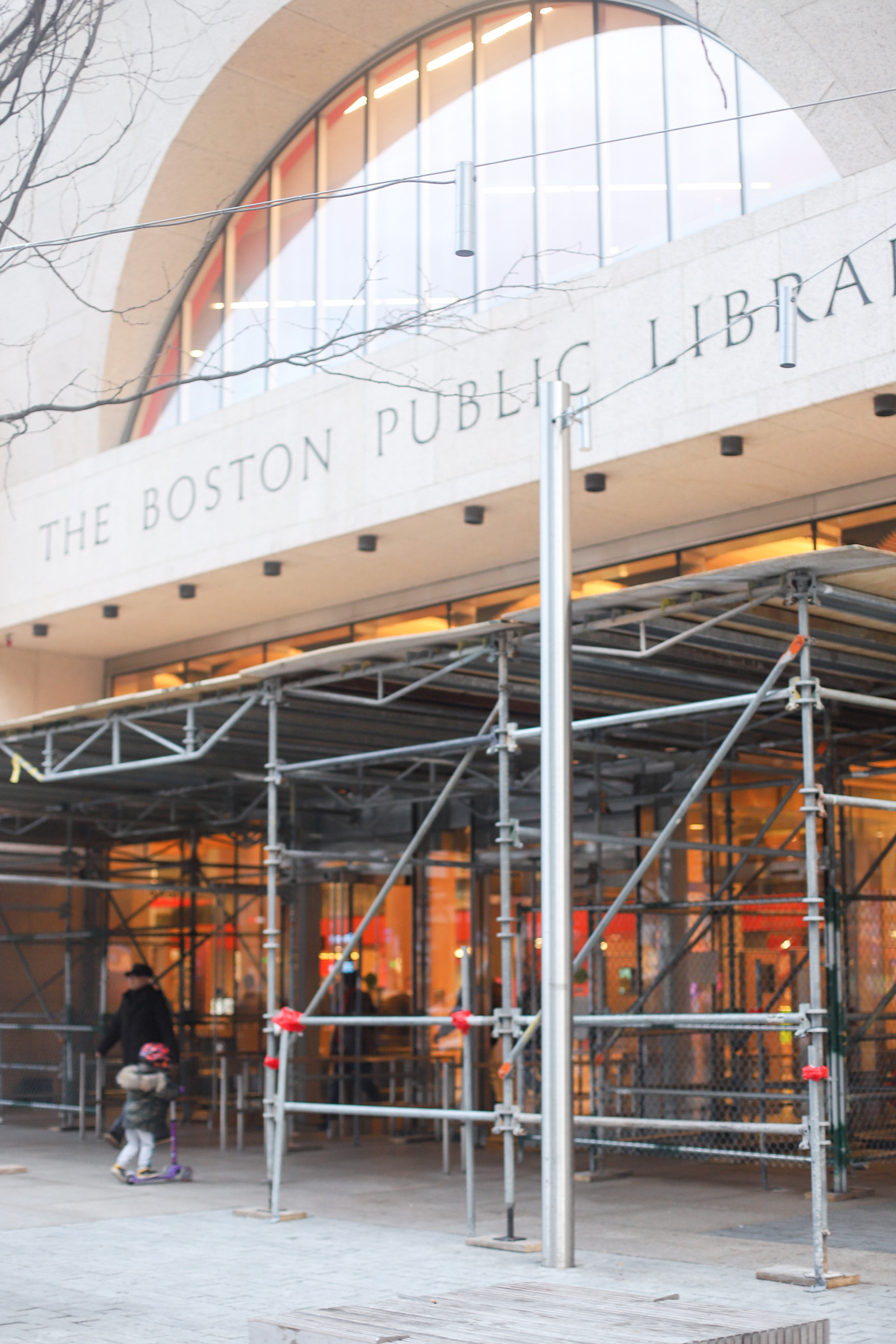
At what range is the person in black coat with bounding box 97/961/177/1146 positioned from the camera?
1421 cm

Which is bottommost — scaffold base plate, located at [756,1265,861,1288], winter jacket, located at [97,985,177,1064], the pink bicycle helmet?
scaffold base plate, located at [756,1265,861,1288]

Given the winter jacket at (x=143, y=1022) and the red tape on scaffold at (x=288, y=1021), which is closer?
the red tape on scaffold at (x=288, y=1021)

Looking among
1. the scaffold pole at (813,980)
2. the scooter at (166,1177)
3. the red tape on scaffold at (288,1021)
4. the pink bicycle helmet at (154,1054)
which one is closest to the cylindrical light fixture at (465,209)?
the scaffold pole at (813,980)

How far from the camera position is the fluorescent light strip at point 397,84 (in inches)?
631

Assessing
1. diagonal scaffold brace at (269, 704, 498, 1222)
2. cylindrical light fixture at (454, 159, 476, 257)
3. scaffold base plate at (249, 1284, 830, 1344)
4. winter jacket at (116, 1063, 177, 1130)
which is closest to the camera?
scaffold base plate at (249, 1284, 830, 1344)

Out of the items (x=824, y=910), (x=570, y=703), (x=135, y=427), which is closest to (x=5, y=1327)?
(x=570, y=703)

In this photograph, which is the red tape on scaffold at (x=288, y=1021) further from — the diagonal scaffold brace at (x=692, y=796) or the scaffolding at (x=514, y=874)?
the diagonal scaffold brace at (x=692, y=796)

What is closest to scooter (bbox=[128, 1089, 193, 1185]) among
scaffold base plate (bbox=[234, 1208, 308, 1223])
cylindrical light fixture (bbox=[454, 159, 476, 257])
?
scaffold base plate (bbox=[234, 1208, 308, 1223])

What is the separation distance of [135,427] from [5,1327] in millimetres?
12457

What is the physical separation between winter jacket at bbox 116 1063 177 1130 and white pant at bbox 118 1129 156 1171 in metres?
0.05

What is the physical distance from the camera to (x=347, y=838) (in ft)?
61.1

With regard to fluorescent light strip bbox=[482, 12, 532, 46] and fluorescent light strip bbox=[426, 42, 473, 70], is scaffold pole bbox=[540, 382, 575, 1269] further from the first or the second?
fluorescent light strip bbox=[426, 42, 473, 70]

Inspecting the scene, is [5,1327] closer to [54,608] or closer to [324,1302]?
[324,1302]

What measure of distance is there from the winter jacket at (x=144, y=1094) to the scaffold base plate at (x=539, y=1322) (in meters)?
7.02
